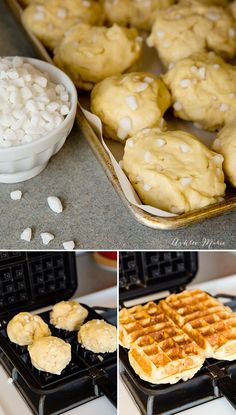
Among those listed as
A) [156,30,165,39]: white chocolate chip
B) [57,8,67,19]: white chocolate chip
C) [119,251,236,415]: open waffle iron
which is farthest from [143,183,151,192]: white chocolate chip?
[57,8,67,19]: white chocolate chip

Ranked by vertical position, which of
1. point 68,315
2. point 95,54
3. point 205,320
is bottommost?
point 205,320

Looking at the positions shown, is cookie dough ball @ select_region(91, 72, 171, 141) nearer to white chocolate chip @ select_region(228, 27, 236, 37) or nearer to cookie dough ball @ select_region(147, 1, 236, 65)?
cookie dough ball @ select_region(147, 1, 236, 65)

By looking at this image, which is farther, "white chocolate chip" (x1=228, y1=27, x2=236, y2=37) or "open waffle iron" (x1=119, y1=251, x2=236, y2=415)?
"white chocolate chip" (x1=228, y1=27, x2=236, y2=37)

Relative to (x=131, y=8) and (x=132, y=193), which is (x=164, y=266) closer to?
(x=132, y=193)

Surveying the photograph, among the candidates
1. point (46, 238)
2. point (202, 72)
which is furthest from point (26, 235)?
point (202, 72)

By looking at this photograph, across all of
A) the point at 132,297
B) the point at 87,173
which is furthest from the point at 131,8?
the point at 132,297

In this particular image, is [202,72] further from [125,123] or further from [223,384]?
[223,384]
